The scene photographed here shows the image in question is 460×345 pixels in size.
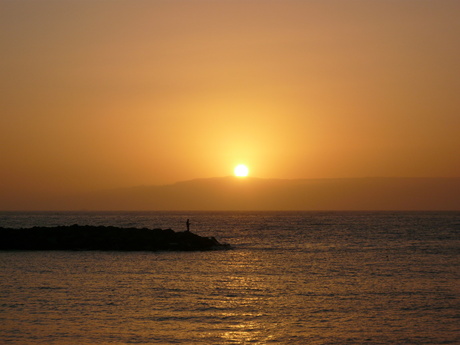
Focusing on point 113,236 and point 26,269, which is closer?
point 26,269

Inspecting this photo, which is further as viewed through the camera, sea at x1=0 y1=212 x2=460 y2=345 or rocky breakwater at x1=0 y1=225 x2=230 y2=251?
rocky breakwater at x1=0 y1=225 x2=230 y2=251

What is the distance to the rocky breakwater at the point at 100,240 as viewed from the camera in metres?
62.7

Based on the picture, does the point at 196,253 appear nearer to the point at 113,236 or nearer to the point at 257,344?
the point at 113,236

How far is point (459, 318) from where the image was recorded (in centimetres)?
2592

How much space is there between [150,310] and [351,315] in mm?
9372

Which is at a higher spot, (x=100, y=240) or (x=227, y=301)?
(x=100, y=240)

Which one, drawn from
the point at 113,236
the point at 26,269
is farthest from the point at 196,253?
the point at 26,269

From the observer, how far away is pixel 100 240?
6419cm

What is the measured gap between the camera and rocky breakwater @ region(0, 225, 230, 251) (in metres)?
62.7

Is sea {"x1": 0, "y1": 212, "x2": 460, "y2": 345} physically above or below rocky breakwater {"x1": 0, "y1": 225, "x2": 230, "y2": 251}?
below

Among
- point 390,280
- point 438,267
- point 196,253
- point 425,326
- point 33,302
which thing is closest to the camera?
point 425,326

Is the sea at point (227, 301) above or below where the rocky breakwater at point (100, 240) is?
below

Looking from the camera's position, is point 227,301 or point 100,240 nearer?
point 227,301

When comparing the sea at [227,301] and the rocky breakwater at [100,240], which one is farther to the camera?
the rocky breakwater at [100,240]
